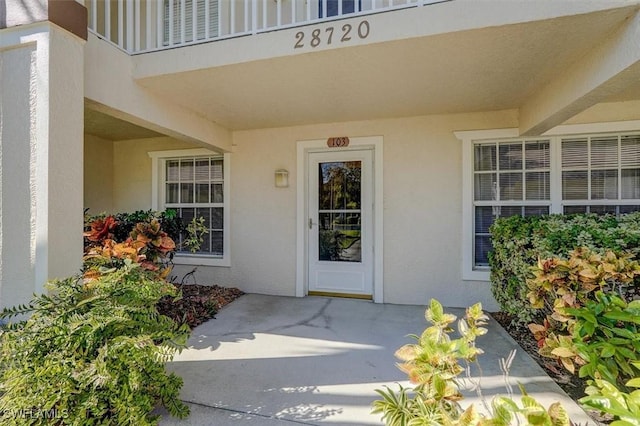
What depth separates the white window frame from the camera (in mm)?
3994

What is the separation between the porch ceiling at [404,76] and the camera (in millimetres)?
2539

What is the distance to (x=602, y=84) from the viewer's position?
2.56m

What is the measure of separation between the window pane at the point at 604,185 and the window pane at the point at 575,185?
82 millimetres

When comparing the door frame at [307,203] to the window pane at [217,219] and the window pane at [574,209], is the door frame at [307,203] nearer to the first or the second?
the window pane at [217,219]

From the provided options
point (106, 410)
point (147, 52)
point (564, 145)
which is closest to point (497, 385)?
point (106, 410)

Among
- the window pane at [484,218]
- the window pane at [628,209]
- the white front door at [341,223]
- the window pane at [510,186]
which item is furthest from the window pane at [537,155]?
the white front door at [341,223]

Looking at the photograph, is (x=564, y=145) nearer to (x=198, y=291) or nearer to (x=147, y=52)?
(x=147, y=52)

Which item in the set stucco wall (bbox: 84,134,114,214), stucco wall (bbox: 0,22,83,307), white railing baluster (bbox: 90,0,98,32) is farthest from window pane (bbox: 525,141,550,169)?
stucco wall (bbox: 84,134,114,214)

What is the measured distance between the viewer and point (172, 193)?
5781 mm

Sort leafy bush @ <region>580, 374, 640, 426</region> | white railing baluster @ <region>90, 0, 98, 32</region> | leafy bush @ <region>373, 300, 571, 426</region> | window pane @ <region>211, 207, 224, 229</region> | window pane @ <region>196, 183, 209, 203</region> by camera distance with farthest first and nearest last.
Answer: window pane @ <region>196, 183, 209, 203</region> → window pane @ <region>211, 207, 224, 229</region> → white railing baluster @ <region>90, 0, 98, 32</region> → leafy bush @ <region>373, 300, 571, 426</region> → leafy bush @ <region>580, 374, 640, 426</region>

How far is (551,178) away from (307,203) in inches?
130

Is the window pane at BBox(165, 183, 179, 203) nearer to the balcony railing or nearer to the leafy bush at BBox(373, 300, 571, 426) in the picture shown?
the balcony railing

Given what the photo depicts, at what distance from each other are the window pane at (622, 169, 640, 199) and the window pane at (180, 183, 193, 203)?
20.3 feet

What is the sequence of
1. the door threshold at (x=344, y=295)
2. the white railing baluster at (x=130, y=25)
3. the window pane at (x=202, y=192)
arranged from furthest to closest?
1. the window pane at (x=202, y=192)
2. the door threshold at (x=344, y=295)
3. the white railing baluster at (x=130, y=25)
